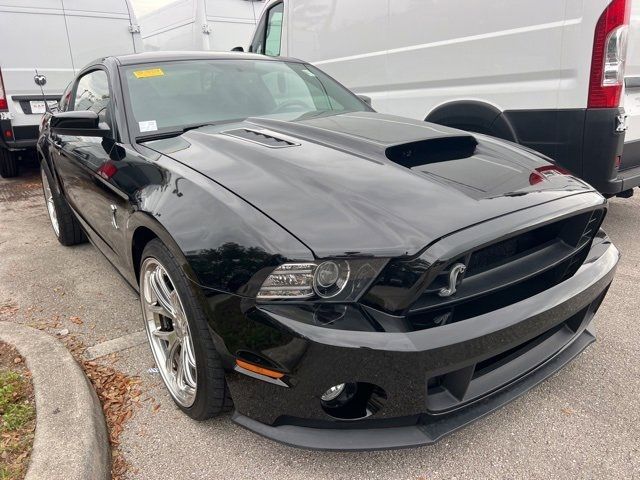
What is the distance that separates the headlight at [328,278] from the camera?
5.22ft

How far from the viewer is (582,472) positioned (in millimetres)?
1794

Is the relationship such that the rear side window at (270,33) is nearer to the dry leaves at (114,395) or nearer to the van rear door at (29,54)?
the van rear door at (29,54)

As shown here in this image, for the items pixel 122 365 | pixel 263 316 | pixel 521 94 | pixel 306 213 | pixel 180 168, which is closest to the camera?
pixel 263 316

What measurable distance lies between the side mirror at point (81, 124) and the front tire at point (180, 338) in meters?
0.92

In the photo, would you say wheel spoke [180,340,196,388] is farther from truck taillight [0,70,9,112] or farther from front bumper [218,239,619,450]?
truck taillight [0,70,9,112]

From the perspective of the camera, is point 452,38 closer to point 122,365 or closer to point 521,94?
point 521,94

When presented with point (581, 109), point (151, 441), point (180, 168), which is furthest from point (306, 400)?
point (581, 109)

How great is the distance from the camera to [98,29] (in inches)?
281

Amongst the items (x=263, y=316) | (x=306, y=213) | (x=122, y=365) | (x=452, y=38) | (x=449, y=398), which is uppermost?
(x=452, y=38)

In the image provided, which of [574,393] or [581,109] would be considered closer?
[574,393]

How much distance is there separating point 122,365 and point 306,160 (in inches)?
57.2

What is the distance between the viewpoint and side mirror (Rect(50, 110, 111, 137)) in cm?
272

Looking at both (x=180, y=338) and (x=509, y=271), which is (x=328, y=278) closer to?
(x=509, y=271)

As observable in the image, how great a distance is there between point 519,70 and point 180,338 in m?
3.08
